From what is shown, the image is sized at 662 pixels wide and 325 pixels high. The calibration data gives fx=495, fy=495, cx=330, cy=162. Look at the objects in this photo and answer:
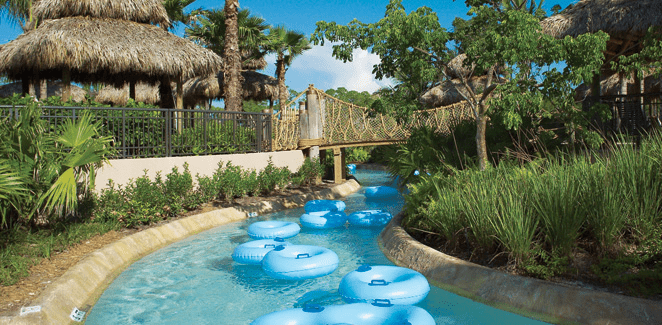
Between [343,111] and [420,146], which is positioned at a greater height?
[343,111]

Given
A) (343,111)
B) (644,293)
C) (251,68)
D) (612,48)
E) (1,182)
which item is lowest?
(644,293)

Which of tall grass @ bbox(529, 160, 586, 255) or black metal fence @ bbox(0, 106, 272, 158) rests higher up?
black metal fence @ bbox(0, 106, 272, 158)

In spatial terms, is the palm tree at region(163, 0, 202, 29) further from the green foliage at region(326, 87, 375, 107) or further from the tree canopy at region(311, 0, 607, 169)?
the green foliage at region(326, 87, 375, 107)

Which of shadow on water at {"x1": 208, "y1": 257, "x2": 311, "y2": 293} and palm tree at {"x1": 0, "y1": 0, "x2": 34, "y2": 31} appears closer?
shadow on water at {"x1": 208, "y1": 257, "x2": 311, "y2": 293}

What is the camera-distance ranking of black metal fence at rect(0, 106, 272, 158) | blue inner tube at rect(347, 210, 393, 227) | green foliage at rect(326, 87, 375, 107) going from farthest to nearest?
green foliage at rect(326, 87, 375, 107) → black metal fence at rect(0, 106, 272, 158) → blue inner tube at rect(347, 210, 393, 227)

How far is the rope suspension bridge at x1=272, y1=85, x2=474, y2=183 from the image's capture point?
615 inches

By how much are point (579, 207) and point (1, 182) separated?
6232 millimetres

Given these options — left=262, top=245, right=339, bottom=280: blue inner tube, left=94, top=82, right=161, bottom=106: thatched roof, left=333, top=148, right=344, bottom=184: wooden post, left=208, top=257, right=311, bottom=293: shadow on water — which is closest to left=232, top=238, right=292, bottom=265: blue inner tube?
left=208, top=257, right=311, bottom=293: shadow on water

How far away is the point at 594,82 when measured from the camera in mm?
10945

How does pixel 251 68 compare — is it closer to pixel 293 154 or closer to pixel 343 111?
pixel 343 111

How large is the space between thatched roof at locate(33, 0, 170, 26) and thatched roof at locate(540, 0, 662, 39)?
42.0ft

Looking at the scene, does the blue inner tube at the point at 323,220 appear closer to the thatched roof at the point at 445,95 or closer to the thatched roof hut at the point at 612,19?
the thatched roof hut at the point at 612,19

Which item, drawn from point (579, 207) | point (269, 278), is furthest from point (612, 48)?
point (269, 278)

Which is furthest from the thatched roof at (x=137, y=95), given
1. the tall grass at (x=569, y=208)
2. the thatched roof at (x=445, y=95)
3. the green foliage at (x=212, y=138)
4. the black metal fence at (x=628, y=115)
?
the tall grass at (x=569, y=208)
